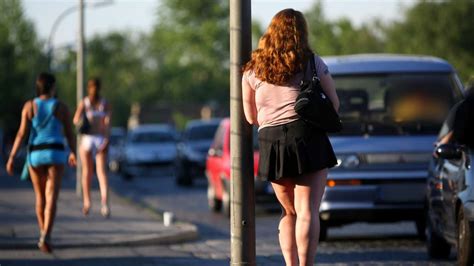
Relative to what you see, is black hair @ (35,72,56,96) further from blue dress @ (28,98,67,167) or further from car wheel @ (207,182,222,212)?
car wheel @ (207,182,222,212)

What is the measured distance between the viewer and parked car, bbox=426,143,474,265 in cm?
985

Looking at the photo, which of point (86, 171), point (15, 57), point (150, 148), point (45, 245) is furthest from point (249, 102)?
point (15, 57)

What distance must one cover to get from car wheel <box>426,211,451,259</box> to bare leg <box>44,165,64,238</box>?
3.72 meters

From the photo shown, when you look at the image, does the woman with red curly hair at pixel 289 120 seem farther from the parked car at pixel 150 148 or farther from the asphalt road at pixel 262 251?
the parked car at pixel 150 148

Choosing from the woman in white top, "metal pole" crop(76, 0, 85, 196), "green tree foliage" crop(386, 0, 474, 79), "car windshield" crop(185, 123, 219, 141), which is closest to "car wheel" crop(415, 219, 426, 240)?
the woman in white top

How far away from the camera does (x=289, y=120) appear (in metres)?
8.21

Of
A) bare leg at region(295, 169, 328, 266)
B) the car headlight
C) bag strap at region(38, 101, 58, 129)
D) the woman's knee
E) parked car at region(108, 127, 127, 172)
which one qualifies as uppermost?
bag strap at region(38, 101, 58, 129)

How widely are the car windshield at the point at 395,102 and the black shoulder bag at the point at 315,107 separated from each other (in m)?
5.83

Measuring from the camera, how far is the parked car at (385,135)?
44.2 ft

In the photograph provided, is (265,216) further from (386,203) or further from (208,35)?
(208,35)

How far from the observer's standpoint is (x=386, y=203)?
1346cm

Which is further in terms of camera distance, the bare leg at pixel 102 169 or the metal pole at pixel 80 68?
the metal pole at pixel 80 68

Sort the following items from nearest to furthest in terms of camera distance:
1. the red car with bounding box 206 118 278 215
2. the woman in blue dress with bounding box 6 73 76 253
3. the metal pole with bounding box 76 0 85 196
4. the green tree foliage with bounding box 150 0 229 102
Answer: the woman in blue dress with bounding box 6 73 76 253, the red car with bounding box 206 118 278 215, the metal pole with bounding box 76 0 85 196, the green tree foliage with bounding box 150 0 229 102

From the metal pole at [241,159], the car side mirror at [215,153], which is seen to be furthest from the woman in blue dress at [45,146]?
the car side mirror at [215,153]
